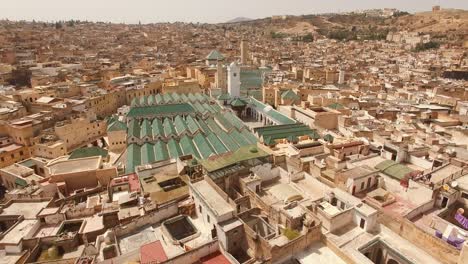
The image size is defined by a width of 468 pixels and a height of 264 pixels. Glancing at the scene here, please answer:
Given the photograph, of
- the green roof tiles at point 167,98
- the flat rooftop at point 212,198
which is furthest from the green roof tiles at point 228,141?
the green roof tiles at point 167,98

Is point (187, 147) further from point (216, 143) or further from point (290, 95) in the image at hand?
point (290, 95)

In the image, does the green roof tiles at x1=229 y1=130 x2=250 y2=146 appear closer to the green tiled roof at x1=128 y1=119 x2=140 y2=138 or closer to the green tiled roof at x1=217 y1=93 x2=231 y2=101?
the green tiled roof at x1=128 y1=119 x2=140 y2=138

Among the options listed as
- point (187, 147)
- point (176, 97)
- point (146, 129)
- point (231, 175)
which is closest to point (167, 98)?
point (176, 97)

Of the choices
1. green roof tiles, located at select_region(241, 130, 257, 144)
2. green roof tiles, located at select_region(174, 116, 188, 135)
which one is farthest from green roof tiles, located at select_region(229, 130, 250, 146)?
green roof tiles, located at select_region(174, 116, 188, 135)

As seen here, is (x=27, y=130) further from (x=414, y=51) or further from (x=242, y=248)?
(x=414, y=51)

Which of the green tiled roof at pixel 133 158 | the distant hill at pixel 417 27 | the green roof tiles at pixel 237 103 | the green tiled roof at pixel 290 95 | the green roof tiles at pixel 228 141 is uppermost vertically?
the distant hill at pixel 417 27

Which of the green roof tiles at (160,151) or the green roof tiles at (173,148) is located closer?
the green roof tiles at (160,151)

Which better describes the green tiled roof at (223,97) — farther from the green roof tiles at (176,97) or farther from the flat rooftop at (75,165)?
the flat rooftop at (75,165)
